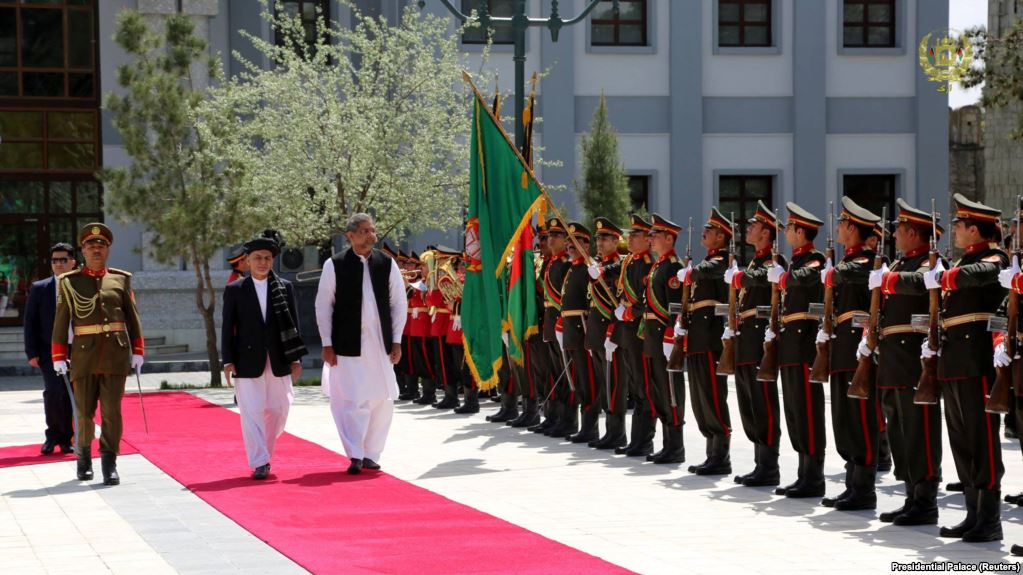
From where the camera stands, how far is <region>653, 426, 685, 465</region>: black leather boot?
12633 mm

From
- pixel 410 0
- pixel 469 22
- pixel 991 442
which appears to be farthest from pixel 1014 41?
pixel 991 442

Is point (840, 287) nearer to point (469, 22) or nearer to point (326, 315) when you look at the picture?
point (326, 315)

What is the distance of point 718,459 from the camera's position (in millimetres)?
11906

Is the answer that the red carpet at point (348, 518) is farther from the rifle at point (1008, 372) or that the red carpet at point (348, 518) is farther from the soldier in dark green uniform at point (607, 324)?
the soldier in dark green uniform at point (607, 324)

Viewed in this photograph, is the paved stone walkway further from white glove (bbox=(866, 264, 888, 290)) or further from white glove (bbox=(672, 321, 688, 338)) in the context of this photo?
white glove (bbox=(866, 264, 888, 290))

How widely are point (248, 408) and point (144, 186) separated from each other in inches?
457

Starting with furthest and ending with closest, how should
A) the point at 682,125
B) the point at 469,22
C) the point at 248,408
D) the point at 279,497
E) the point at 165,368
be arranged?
the point at 682,125, the point at 165,368, the point at 469,22, the point at 248,408, the point at 279,497

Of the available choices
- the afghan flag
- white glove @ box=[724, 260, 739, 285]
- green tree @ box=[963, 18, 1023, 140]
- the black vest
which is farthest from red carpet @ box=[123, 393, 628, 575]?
green tree @ box=[963, 18, 1023, 140]

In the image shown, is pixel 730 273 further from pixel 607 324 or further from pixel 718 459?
pixel 607 324

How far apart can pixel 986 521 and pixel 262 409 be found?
18.1 ft

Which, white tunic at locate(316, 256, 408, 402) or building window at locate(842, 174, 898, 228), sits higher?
building window at locate(842, 174, 898, 228)

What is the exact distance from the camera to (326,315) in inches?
485

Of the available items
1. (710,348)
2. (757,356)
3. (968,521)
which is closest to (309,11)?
(710,348)

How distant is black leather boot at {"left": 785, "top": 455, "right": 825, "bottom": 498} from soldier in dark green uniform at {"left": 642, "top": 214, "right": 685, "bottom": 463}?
183 cm
